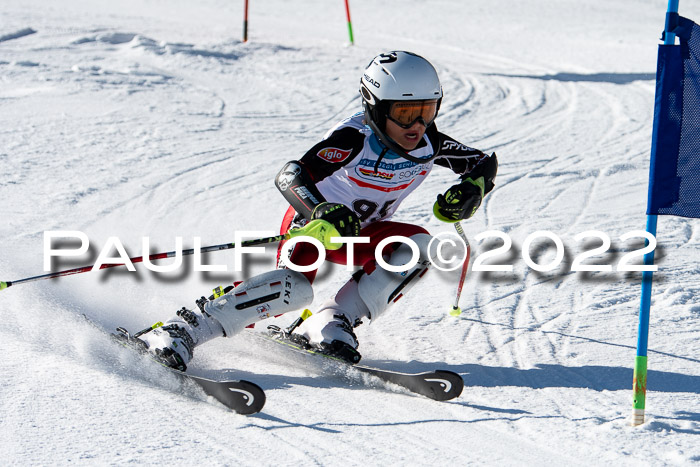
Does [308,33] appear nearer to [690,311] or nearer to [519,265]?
[519,265]

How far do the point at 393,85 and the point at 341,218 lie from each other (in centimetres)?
84

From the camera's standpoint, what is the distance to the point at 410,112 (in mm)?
4512

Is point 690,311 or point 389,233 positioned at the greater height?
point 389,233

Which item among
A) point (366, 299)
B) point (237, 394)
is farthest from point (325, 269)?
point (237, 394)

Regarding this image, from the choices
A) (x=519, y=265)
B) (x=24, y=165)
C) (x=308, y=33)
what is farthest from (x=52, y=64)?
(x=519, y=265)

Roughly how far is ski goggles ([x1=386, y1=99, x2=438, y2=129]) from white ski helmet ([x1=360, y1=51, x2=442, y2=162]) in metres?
0.02

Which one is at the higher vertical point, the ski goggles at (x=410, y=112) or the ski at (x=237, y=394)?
the ski goggles at (x=410, y=112)

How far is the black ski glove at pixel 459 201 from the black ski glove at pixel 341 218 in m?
0.86

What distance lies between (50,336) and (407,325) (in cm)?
204

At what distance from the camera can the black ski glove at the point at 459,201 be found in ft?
15.8

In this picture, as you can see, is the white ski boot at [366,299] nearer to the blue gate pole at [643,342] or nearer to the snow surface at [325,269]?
the snow surface at [325,269]

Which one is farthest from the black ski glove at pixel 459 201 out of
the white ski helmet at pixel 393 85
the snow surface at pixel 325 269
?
the snow surface at pixel 325 269

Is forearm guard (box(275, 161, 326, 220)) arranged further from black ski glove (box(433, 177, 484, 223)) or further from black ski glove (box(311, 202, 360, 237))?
black ski glove (box(433, 177, 484, 223))

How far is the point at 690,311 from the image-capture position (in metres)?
5.07
